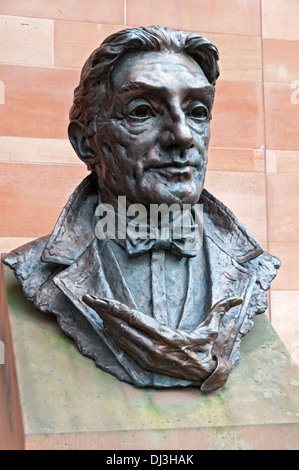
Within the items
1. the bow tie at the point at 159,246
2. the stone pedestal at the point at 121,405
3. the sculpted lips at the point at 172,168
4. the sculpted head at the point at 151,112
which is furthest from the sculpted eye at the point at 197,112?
the stone pedestal at the point at 121,405

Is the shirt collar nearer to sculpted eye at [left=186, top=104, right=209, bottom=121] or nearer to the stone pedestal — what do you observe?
the stone pedestal

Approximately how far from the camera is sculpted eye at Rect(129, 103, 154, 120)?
3.89 m

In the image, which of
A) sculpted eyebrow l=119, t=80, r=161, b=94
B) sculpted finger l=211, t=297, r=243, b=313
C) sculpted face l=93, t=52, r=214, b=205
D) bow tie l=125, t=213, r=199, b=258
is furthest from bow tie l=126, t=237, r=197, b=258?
sculpted eyebrow l=119, t=80, r=161, b=94

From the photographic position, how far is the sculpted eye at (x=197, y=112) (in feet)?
13.1

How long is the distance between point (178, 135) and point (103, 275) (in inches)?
28.2

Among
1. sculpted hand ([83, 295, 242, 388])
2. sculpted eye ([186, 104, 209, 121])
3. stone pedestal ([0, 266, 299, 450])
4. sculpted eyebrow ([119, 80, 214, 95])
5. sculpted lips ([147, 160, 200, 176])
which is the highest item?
sculpted eyebrow ([119, 80, 214, 95])

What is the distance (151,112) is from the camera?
390 centimetres

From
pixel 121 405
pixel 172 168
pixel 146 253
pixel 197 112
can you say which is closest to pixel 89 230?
pixel 146 253

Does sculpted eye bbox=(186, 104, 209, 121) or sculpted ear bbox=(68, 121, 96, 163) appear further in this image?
sculpted ear bbox=(68, 121, 96, 163)

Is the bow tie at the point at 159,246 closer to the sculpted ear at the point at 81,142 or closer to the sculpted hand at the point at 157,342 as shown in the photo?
the sculpted hand at the point at 157,342

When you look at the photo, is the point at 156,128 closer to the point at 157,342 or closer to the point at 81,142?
the point at 81,142

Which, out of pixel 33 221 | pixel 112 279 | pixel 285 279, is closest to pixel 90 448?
pixel 112 279

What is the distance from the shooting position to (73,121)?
4.27 metres
